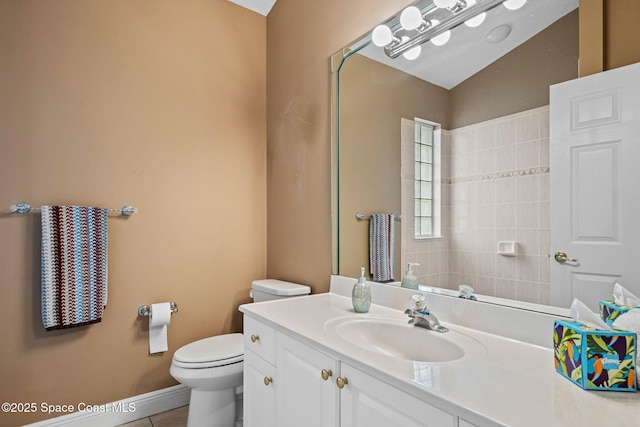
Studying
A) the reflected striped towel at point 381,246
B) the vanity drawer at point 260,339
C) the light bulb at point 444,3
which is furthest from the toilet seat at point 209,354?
the light bulb at point 444,3

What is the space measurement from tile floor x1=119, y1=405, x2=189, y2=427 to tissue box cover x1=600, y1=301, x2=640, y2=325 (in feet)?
6.76

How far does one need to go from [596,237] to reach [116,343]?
7.36ft

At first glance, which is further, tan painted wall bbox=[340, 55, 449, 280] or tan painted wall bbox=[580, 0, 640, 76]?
tan painted wall bbox=[340, 55, 449, 280]

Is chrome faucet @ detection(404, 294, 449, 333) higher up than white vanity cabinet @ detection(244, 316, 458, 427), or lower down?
higher up

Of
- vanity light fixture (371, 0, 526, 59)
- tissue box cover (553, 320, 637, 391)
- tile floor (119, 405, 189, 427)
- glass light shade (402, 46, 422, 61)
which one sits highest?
vanity light fixture (371, 0, 526, 59)

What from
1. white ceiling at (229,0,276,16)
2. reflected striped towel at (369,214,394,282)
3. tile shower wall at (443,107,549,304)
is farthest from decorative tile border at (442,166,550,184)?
white ceiling at (229,0,276,16)

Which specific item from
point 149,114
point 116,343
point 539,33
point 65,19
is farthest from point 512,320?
point 65,19

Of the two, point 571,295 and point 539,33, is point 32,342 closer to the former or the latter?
point 571,295

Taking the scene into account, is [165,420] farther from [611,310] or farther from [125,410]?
[611,310]

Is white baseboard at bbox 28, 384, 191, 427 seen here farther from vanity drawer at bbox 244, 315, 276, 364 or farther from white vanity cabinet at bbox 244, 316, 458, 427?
vanity drawer at bbox 244, 315, 276, 364

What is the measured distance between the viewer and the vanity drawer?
135 centimetres

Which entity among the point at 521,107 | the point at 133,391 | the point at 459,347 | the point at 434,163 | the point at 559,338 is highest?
the point at 521,107

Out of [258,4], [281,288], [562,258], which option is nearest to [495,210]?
[562,258]

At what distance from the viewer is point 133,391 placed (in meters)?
2.04
